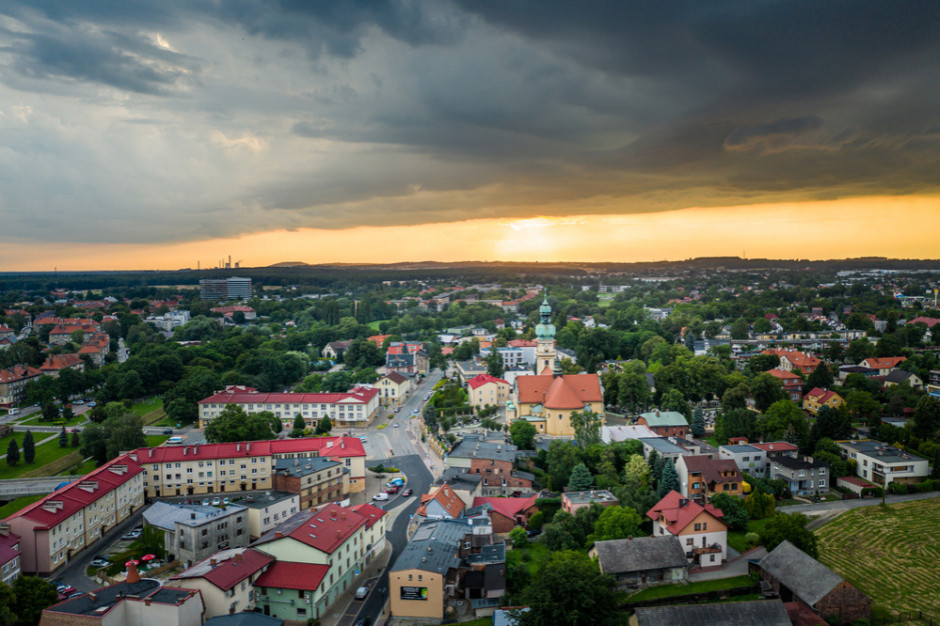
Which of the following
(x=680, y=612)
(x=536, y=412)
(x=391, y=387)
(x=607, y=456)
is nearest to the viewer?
(x=680, y=612)

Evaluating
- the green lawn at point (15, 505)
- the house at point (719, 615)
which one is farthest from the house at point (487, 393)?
the house at point (719, 615)

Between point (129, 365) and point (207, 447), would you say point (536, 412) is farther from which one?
point (129, 365)

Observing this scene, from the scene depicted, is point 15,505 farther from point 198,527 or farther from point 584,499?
point 584,499

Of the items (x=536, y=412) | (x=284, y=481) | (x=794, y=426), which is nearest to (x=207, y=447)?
(x=284, y=481)

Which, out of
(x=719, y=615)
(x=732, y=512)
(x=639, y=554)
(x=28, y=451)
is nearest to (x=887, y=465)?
(x=732, y=512)

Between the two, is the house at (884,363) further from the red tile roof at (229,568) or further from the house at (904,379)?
the red tile roof at (229,568)

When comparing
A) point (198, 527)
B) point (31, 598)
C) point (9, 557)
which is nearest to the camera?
point (31, 598)

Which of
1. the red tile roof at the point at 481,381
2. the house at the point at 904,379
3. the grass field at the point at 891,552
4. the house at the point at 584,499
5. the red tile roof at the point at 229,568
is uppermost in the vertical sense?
the house at the point at 904,379
